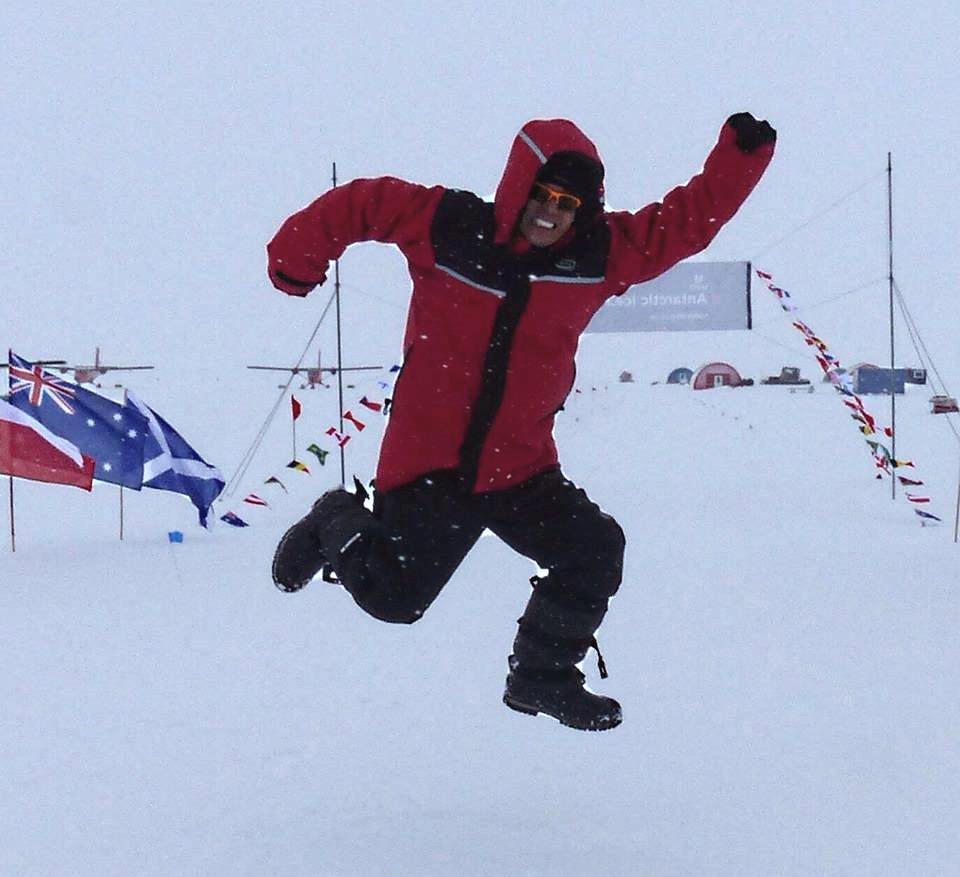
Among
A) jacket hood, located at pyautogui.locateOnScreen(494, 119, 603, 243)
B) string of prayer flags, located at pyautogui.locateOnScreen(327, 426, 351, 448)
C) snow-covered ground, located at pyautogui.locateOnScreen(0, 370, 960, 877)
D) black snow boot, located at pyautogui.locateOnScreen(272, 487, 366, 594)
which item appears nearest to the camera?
jacket hood, located at pyautogui.locateOnScreen(494, 119, 603, 243)

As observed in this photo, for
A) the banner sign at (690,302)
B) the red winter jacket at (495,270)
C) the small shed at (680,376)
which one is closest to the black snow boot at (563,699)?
the red winter jacket at (495,270)

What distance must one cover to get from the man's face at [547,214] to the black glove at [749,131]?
53 centimetres

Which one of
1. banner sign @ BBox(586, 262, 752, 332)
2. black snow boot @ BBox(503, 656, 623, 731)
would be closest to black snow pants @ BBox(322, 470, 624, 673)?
black snow boot @ BBox(503, 656, 623, 731)

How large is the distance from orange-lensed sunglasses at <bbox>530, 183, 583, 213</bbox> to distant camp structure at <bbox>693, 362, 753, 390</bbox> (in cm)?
4715

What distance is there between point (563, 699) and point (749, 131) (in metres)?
1.84

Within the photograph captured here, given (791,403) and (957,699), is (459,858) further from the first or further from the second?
(791,403)

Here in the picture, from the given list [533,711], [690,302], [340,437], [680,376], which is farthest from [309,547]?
[680,376]

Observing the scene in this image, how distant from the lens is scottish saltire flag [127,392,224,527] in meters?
9.26

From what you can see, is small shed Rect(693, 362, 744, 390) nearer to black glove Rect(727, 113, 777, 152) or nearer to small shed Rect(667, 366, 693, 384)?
small shed Rect(667, 366, 693, 384)

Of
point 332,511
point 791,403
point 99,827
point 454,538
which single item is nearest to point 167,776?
point 99,827

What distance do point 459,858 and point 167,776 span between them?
1172 millimetres

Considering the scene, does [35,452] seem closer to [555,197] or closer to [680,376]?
[555,197]

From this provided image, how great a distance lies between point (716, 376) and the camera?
49.1 metres

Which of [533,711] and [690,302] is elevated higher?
[690,302]
